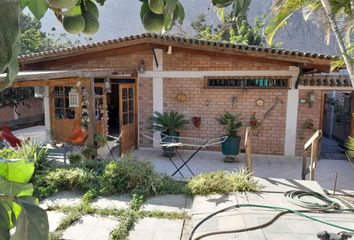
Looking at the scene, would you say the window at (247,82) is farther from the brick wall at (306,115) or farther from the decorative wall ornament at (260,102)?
the brick wall at (306,115)

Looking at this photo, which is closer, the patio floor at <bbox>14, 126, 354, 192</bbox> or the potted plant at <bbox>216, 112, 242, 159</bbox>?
the patio floor at <bbox>14, 126, 354, 192</bbox>

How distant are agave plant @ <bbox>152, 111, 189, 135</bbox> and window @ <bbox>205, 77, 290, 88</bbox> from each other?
50.9 inches

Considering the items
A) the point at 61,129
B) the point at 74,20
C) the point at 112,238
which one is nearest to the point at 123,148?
the point at 61,129

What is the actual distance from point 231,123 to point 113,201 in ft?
15.3

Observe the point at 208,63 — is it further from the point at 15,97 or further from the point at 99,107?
the point at 15,97

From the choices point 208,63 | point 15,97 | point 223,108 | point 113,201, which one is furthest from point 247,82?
point 15,97

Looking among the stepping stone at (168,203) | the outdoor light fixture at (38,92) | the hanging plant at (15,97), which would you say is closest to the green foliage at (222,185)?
the stepping stone at (168,203)

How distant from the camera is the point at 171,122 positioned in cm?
903

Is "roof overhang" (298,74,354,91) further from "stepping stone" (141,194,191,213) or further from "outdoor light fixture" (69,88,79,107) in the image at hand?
"outdoor light fixture" (69,88,79,107)

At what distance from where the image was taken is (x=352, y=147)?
185 inches

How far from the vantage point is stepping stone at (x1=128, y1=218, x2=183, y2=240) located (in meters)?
3.88

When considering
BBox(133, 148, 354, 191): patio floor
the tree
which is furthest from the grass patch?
the tree

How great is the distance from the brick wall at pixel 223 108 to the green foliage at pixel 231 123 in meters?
0.52

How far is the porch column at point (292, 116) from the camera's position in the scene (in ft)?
28.6
